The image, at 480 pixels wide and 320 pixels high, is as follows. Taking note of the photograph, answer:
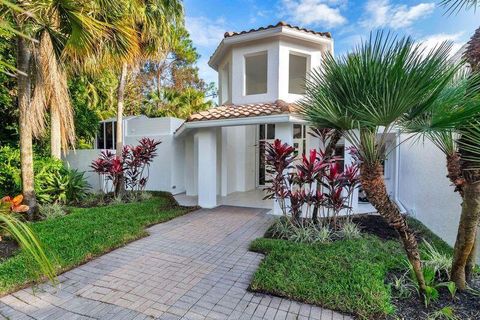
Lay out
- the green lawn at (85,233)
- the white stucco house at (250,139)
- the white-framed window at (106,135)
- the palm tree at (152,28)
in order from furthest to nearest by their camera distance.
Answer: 1. the white-framed window at (106,135)
2. the palm tree at (152,28)
3. the white stucco house at (250,139)
4. the green lawn at (85,233)

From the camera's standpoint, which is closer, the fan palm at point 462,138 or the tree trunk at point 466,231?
the fan palm at point 462,138

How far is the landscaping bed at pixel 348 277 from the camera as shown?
3623 millimetres

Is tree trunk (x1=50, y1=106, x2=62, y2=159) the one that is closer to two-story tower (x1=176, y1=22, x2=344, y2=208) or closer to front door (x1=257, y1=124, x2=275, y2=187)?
two-story tower (x1=176, y1=22, x2=344, y2=208)

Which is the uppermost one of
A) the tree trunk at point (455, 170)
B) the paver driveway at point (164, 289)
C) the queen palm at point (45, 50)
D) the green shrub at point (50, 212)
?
the queen palm at point (45, 50)

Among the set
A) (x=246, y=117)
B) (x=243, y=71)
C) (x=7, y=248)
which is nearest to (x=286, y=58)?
(x=243, y=71)

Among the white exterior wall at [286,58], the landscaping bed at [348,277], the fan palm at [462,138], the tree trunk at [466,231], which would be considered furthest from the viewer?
the white exterior wall at [286,58]

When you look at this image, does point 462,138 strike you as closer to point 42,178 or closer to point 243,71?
point 243,71

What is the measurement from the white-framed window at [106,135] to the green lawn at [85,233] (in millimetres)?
7011

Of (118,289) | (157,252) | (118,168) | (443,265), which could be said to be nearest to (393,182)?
(443,265)

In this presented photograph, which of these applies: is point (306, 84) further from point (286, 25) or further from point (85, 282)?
point (286, 25)

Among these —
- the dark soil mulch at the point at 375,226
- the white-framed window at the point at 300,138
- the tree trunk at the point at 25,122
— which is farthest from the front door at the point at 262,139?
the tree trunk at the point at 25,122

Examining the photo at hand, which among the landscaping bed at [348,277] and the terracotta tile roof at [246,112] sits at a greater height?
the terracotta tile roof at [246,112]

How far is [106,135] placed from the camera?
50.9 ft

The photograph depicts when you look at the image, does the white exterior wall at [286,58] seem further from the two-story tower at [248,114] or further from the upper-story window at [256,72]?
the upper-story window at [256,72]
